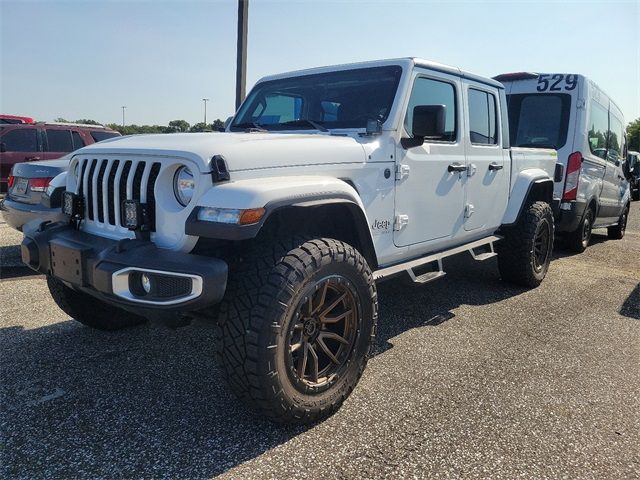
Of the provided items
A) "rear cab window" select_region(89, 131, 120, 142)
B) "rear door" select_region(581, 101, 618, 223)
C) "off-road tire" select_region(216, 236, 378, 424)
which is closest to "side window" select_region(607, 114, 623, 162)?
"rear door" select_region(581, 101, 618, 223)

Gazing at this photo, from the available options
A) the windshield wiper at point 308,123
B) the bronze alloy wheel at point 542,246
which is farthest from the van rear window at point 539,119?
the windshield wiper at point 308,123

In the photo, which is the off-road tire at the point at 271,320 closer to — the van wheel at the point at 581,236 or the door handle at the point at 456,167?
the door handle at the point at 456,167

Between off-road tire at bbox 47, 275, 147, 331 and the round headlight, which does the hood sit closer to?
the round headlight

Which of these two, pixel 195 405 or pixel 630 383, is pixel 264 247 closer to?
pixel 195 405

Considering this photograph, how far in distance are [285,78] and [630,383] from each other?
324cm

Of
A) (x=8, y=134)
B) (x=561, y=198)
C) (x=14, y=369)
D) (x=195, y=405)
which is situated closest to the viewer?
(x=195, y=405)

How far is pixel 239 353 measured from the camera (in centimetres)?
225

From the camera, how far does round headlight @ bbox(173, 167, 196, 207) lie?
7.81ft

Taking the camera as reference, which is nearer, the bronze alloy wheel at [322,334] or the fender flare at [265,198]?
the fender flare at [265,198]

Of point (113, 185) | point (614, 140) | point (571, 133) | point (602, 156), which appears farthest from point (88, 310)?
point (614, 140)

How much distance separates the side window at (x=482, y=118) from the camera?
4.20m

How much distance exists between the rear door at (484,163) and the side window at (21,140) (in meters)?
8.84

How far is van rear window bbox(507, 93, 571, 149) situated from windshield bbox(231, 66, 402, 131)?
14.2 ft

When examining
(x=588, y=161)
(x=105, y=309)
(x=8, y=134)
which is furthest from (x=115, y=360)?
(x=8, y=134)
